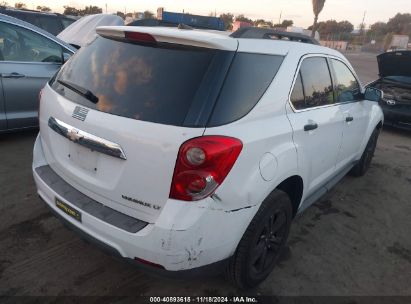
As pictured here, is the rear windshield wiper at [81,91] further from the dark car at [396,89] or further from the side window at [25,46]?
the dark car at [396,89]

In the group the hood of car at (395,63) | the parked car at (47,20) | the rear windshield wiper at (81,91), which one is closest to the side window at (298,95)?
the rear windshield wiper at (81,91)

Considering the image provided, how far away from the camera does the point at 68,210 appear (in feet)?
7.82

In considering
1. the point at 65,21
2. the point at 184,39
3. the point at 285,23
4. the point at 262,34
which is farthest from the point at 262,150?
the point at 285,23

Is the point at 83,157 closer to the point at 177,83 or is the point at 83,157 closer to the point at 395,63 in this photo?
the point at 177,83

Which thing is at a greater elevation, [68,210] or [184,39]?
[184,39]

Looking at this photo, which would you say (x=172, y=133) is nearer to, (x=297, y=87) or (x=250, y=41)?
(x=250, y=41)

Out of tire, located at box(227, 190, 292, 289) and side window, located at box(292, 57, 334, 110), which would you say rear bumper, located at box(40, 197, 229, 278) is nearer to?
tire, located at box(227, 190, 292, 289)

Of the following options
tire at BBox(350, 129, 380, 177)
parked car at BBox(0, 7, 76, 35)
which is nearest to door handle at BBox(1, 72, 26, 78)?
tire at BBox(350, 129, 380, 177)

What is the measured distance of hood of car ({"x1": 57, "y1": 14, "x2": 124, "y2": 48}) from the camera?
27.7 feet

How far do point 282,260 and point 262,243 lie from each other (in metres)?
0.56

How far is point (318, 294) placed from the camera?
272 centimetres

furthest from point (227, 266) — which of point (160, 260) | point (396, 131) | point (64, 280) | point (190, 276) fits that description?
point (396, 131)

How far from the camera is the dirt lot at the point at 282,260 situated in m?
2.65

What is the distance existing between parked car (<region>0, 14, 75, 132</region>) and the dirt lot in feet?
2.43
